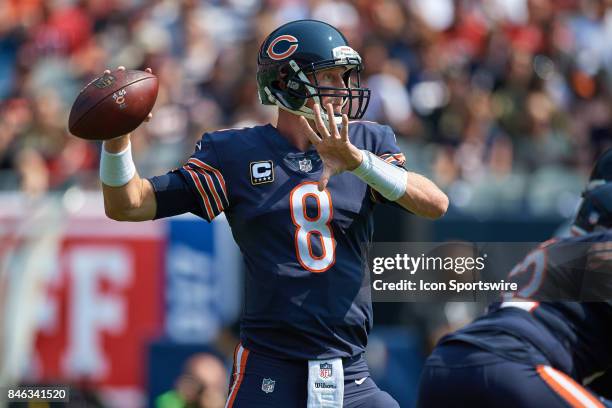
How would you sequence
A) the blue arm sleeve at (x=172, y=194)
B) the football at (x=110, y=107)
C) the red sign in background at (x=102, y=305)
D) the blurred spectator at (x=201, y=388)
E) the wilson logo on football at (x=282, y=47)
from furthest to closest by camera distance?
the red sign in background at (x=102, y=305)
the blurred spectator at (x=201, y=388)
the wilson logo on football at (x=282, y=47)
the blue arm sleeve at (x=172, y=194)
the football at (x=110, y=107)

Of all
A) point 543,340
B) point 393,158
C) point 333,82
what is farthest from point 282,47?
point 543,340

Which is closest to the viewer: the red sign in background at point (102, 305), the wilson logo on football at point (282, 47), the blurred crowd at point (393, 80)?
the wilson logo on football at point (282, 47)

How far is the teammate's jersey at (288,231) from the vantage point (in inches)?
165

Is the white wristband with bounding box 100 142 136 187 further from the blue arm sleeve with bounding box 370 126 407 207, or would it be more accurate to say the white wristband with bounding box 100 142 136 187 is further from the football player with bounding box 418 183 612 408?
the football player with bounding box 418 183 612 408

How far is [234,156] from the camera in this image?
4328mm

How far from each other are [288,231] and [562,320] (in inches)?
42.6

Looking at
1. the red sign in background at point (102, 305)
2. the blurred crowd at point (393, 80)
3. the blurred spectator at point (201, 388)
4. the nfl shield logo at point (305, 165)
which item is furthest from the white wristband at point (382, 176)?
the red sign in background at point (102, 305)

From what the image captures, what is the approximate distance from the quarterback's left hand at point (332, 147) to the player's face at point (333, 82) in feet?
0.85

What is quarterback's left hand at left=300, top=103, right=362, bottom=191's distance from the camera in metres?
4.00

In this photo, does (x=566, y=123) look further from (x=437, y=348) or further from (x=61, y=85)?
(x=437, y=348)

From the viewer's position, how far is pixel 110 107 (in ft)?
13.6

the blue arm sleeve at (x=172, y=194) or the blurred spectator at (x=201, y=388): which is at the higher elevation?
the blue arm sleeve at (x=172, y=194)

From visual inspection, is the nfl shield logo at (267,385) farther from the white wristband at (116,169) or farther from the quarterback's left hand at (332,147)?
the white wristband at (116,169)

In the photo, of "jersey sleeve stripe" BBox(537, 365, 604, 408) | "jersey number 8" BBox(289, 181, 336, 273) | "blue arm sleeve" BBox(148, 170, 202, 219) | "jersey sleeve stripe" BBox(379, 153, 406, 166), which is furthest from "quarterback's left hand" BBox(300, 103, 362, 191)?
"jersey sleeve stripe" BBox(537, 365, 604, 408)
